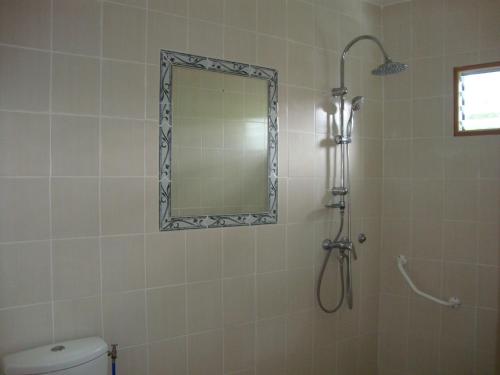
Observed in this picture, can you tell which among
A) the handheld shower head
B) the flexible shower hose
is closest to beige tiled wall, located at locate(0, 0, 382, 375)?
the flexible shower hose

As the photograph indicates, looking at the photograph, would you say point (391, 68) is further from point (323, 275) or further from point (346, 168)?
point (323, 275)

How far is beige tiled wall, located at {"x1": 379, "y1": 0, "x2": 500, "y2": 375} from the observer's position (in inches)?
93.5

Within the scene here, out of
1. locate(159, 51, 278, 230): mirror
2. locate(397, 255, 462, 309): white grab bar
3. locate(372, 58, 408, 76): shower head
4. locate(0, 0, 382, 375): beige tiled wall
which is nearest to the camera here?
locate(0, 0, 382, 375): beige tiled wall

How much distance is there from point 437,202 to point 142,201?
1.88 metres

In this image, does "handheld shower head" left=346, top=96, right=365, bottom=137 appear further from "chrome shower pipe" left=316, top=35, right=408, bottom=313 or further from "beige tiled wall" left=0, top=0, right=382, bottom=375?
"beige tiled wall" left=0, top=0, right=382, bottom=375

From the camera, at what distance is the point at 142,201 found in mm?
1778

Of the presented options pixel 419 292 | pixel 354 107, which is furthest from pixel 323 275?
pixel 354 107

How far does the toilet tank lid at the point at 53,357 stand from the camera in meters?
1.36

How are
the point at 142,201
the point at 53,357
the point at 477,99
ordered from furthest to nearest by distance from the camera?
the point at 477,99, the point at 142,201, the point at 53,357

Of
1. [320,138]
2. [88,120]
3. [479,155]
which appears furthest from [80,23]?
[479,155]

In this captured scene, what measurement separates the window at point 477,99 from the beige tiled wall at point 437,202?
1.9 inches

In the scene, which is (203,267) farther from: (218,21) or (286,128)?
(218,21)

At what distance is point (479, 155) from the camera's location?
239cm

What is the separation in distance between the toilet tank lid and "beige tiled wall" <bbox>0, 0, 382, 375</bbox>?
3.9 inches
